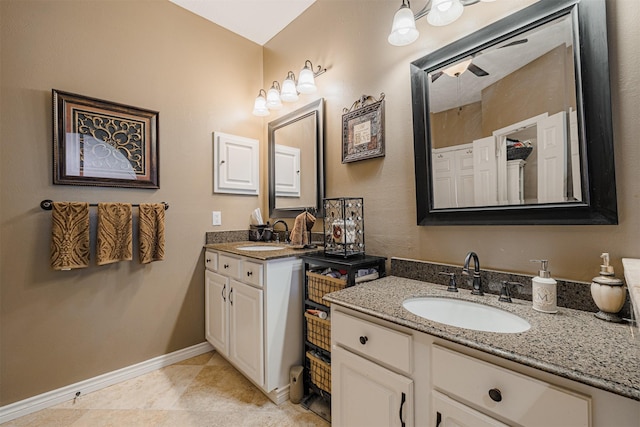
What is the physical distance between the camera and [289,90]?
7.14 ft

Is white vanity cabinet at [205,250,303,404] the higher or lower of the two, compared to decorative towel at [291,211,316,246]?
lower

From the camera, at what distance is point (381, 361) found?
3.29 feet

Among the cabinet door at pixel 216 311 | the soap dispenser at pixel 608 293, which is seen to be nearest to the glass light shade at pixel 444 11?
the soap dispenser at pixel 608 293

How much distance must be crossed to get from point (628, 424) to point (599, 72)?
3.50 feet

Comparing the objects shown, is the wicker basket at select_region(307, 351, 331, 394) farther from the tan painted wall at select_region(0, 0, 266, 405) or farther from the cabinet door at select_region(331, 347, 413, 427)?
the tan painted wall at select_region(0, 0, 266, 405)

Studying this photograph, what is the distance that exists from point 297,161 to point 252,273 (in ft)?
3.36

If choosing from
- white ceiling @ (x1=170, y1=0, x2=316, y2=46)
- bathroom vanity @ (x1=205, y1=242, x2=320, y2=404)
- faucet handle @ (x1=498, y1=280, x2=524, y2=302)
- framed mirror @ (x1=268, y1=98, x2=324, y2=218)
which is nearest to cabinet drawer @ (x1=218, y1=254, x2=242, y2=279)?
bathroom vanity @ (x1=205, y1=242, x2=320, y2=404)

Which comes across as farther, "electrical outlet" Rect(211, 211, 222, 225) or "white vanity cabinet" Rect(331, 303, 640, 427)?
"electrical outlet" Rect(211, 211, 222, 225)

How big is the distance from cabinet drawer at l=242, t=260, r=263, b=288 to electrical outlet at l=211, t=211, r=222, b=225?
78cm

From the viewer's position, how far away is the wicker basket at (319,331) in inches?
60.3

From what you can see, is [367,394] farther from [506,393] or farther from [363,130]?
[363,130]

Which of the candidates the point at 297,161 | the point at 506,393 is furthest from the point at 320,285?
the point at 297,161

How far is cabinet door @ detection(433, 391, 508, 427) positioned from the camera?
75 centimetres

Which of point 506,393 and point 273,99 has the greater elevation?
point 273,99
